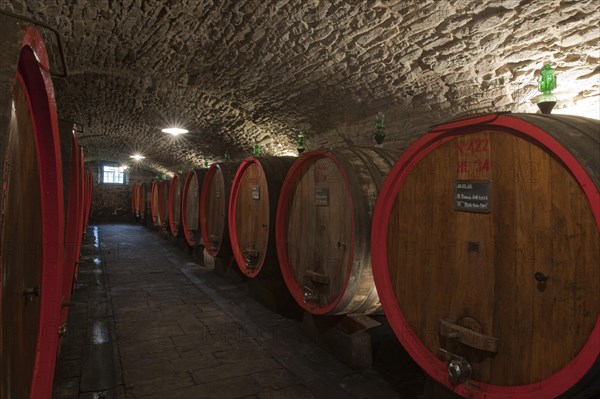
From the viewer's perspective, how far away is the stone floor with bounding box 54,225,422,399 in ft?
8.61

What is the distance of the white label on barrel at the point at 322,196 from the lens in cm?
295

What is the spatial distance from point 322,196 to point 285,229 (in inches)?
26.7

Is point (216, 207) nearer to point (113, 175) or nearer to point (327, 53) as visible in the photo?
point (327, 53)

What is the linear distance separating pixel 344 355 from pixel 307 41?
264 cm

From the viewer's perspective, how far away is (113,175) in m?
20.2

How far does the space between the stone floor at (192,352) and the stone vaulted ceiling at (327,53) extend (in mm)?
2338

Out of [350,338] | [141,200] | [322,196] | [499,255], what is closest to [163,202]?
[141,200]

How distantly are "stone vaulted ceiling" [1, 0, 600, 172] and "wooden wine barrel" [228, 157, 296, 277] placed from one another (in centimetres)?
100

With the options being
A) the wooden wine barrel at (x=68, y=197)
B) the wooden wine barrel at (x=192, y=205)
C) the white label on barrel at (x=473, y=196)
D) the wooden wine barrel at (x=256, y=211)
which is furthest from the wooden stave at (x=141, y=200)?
the white label on barrel at (x=473, y=196)

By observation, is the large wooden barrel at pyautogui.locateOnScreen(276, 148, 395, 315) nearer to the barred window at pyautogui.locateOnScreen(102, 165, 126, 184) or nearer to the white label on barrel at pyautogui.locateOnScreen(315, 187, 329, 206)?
the white label on barrel at pyautogui.locateOnScreen(315, 187, 329, 206)

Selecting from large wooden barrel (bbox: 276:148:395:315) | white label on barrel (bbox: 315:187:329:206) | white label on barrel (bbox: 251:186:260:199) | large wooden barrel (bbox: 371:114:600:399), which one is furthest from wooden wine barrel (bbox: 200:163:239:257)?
large wooden barrel (bbox: 371:114:600:399)

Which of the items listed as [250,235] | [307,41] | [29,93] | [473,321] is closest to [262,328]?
[250,235]

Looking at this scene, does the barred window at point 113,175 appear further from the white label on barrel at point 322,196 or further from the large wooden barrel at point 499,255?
the large wooden barrel at point 499,255

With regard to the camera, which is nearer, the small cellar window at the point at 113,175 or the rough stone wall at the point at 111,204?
the rough stone wall at the point at 111,204
